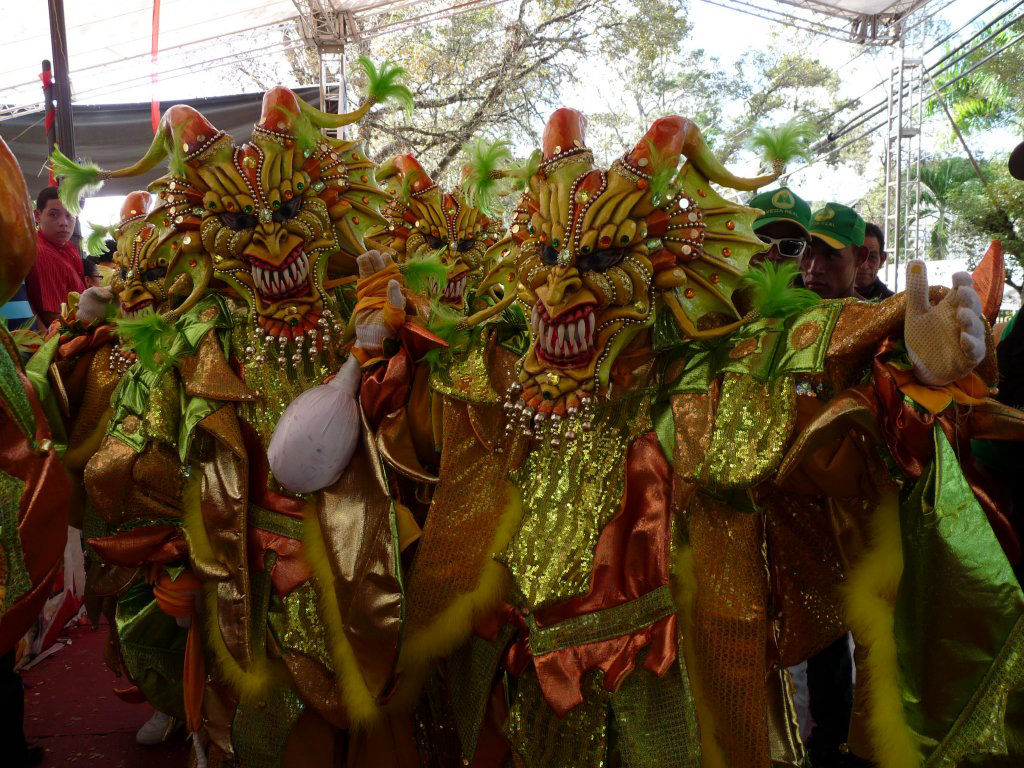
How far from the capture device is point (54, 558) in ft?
5.90

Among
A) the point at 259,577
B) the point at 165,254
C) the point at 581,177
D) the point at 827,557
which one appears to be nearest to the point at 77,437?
the point at 165,254

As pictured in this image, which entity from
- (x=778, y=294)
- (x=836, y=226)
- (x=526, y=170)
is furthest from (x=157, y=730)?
(x=836, y=226)

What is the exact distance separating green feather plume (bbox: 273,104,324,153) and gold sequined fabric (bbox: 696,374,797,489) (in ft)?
4.54

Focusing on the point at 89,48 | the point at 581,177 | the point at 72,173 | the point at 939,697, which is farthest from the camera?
the point at 89,48

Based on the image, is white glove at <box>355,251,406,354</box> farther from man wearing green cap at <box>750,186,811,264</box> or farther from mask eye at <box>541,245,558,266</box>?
man wearing green cap at <box>750,186,811,264</box>

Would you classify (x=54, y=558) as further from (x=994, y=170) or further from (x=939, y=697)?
(x=994, y=170)

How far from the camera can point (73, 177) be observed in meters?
2.35

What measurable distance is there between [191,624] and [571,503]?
128cm

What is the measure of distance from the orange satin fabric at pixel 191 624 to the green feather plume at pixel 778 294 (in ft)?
5.69

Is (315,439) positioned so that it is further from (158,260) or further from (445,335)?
(158,260)

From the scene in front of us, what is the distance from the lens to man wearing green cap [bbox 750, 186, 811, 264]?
7.27ft

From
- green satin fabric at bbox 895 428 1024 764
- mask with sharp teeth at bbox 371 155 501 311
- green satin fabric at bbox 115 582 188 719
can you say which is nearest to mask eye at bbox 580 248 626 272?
green satin fabric at bbox 895 428 1024 764

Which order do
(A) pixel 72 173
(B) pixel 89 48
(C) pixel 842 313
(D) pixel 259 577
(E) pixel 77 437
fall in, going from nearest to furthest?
(C) pixel 842 313 < (D) pixel 259 577 < (A) pixel 72 173 < (E) pixel 77 437 < (B) pixel 89 48

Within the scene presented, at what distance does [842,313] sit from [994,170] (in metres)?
12.1
